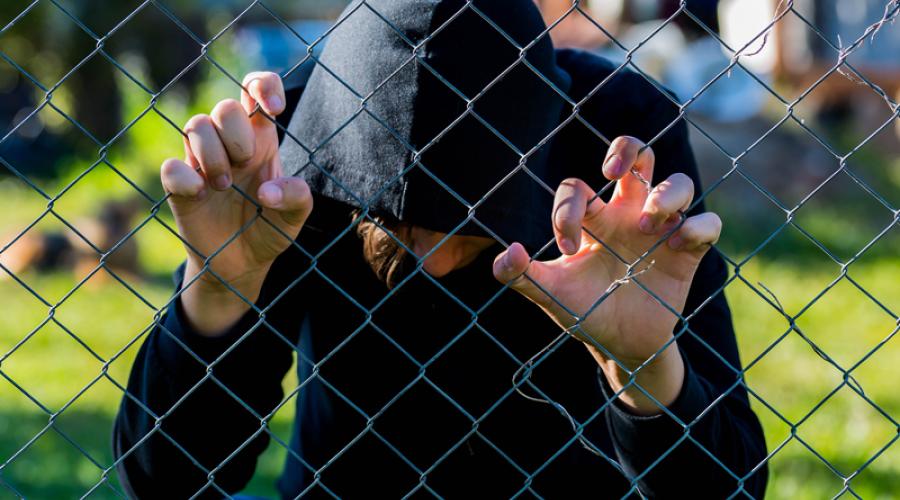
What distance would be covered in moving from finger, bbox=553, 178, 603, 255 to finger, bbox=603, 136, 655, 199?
0.05 metres

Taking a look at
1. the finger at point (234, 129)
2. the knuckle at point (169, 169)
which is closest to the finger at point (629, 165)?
the finger at point (234, 129)

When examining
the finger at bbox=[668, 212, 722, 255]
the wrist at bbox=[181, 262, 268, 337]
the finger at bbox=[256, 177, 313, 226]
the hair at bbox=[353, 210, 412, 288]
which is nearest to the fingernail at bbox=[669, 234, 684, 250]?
the finger at bbox=[668, 212, 722, 255]

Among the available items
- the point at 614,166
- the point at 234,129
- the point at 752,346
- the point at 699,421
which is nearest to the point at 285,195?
the point at 234,129

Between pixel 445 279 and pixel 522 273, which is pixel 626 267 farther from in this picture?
pixel 445 279

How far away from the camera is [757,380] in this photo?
5.02 m

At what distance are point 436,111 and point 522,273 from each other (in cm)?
33

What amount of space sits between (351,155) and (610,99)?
2.03ft

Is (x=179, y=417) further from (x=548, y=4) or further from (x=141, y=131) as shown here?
(x=548, y=4)

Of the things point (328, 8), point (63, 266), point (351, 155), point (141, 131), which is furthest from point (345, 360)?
point (328, 8)

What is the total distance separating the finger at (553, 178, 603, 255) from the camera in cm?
157

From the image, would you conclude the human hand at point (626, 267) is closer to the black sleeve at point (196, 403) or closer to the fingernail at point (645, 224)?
the fingernail at point (645, 224)

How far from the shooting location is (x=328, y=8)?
18391 millimetres

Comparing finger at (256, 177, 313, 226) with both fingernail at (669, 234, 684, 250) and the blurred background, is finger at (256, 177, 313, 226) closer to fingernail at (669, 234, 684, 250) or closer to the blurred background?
the blurred background

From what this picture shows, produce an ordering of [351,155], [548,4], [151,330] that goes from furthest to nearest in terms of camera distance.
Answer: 1. [548,4]
2. [151,330]
3. [351,155]
